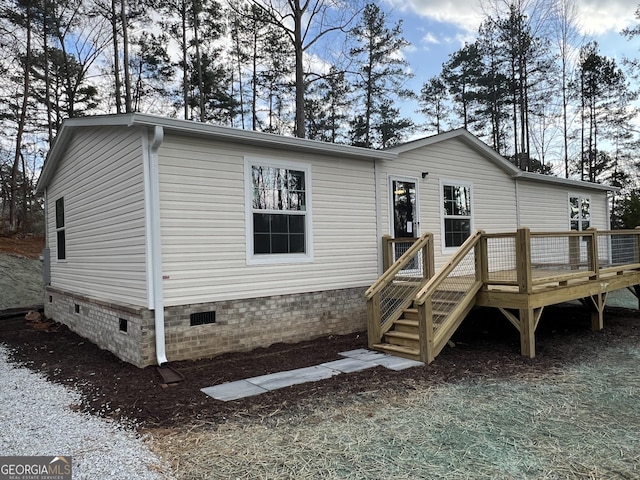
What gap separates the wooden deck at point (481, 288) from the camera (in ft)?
17.7

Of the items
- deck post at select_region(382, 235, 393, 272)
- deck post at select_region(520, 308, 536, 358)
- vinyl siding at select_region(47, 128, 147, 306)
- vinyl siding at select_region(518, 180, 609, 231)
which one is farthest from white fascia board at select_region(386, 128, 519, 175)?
vinyl siding at select_region(47, 128, 147, 306)

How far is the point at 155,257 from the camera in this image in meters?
5.09

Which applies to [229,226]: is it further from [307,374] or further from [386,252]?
[386,252]

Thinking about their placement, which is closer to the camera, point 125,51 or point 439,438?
point 439,438

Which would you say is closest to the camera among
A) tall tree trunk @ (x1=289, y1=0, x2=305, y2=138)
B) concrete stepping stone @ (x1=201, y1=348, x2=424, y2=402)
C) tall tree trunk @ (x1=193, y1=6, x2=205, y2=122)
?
concrete stepping stone @ (x1=201, y1=348, x2=424, y2=402)

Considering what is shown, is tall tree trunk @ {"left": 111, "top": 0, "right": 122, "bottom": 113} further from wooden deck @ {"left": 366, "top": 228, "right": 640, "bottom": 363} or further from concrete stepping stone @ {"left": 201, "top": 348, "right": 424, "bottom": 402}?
concrete stepping stone @ {"left": 201, "top": 348, "right": 424, "bottom": 402}

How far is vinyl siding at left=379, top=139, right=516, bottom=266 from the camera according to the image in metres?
7.82

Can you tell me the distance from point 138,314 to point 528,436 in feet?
14.0

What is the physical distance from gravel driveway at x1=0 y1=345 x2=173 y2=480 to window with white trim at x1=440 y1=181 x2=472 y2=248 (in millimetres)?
6671

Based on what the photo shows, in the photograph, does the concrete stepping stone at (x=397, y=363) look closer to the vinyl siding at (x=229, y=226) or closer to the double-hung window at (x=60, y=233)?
the vinyl siding at (x=229, y=226)

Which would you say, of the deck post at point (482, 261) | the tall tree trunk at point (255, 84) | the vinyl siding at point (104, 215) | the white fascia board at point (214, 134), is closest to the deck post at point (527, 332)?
the deck post at point (482, 261)

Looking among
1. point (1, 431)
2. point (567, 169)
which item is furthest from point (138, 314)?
point (567, 169)

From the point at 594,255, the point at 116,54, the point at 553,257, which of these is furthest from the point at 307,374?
the point at 116,54

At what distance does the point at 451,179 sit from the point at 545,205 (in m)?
3.77
